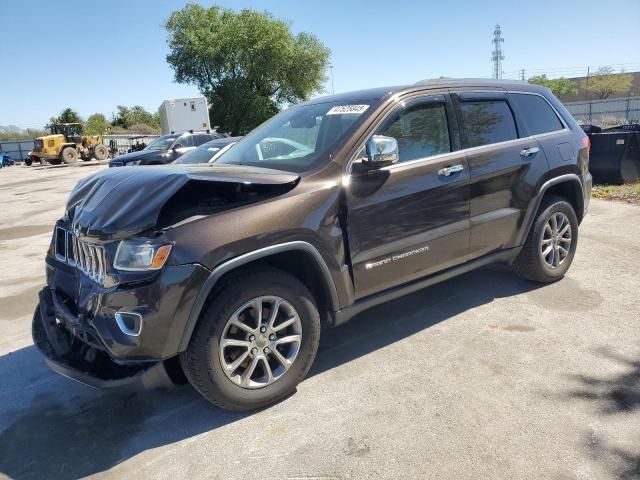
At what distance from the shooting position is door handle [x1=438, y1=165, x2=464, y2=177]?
12.0ft

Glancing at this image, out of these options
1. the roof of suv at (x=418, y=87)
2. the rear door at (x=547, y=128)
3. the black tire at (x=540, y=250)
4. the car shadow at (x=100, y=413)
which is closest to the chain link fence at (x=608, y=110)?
the rear door at (x=547, y=128)

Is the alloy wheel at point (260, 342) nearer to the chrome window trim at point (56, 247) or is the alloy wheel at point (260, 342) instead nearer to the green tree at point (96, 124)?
the chrome window trim at point (56, 247)

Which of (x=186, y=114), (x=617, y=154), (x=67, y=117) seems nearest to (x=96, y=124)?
(x=67, y=117)

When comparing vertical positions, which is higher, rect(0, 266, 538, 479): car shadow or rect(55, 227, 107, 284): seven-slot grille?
rect(55, 227, 107, 284): seven-slot grille

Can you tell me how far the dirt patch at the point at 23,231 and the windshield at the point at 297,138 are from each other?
6964 millimetres

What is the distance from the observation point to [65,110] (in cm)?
7262

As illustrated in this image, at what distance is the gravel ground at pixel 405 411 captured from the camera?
98.8 inches

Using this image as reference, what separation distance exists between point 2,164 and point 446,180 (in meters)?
46.5

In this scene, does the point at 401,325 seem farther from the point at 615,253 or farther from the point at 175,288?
the point at 615,253

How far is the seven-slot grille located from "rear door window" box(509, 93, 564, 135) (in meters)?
3.64

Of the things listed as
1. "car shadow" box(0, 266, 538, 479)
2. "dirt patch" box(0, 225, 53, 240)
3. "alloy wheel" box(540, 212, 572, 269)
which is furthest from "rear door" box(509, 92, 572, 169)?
"dirt patch" box(0, 225, 53, 240)

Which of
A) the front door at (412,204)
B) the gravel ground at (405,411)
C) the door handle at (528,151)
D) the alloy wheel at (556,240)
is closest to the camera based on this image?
the gravel ground at (405,411)

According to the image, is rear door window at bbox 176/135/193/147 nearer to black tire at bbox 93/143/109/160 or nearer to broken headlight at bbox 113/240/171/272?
broken headlight at bbox 113/240/171/272

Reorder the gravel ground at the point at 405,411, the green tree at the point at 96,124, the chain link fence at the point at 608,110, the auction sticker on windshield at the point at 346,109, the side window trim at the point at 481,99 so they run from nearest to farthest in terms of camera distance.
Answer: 1. the gravel ground at the point at 405,411
2. the auction sticker on windshield at the point at 346,109
3. the side window trim at the point at 481,99
4. the chain link fence at the point at 608,110
5. the green tree at the point at 96,124
